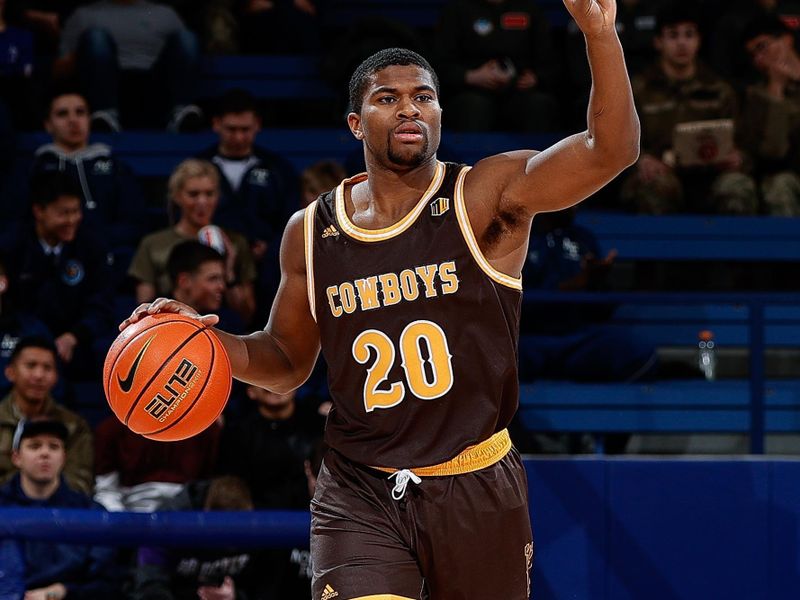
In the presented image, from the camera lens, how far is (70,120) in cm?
897

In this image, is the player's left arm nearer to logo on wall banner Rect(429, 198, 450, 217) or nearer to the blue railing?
logo on wall banner Rect(429, 198, 450, 217)

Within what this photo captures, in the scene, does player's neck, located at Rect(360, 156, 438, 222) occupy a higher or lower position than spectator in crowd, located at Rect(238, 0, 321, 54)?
lower

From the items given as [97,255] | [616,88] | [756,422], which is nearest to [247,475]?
[97,255]

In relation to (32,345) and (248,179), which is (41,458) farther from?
(248,179)

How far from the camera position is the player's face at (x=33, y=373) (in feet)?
23.8

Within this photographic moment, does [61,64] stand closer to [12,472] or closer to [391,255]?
[12,472]

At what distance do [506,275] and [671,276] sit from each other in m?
6.05

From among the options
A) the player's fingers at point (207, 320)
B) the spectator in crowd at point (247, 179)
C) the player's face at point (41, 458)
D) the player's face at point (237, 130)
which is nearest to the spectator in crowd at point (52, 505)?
the player's face at point (41, 458)

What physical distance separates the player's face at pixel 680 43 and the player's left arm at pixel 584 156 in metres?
5.77

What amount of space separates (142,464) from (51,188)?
1958 millimetres

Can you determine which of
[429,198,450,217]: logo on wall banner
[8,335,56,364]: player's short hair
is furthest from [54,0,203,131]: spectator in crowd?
[429,198,450,217]: logo on wall banner

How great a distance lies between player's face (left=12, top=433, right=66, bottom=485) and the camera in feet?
21.3

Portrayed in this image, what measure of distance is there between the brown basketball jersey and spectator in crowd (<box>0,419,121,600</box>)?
2011mm

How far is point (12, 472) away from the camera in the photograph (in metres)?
7.16
